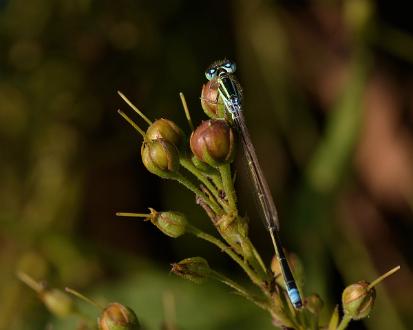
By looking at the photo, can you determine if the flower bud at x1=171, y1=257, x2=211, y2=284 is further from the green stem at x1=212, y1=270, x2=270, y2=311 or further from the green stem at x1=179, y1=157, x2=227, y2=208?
the green stem at x1=179, y1=157, x2=227, y2=208

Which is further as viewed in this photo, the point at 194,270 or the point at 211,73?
the point at 211,73

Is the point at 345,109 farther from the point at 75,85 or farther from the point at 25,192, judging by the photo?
the point at 25,192

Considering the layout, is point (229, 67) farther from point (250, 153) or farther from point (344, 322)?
point (344, 322)

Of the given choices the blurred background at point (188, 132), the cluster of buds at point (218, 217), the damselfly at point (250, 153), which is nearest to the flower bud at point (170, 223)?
the cluster of buds at point (218, 217)

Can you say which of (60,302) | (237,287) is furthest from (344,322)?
(60,302)

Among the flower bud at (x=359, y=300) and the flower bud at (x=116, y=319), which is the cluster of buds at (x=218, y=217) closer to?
the flower bud at (x=359, y=300)

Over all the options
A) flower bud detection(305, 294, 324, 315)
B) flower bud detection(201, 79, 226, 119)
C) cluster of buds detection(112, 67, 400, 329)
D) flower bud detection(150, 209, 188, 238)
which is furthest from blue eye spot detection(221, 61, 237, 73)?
flower bud detection(305, 294, 324, 315)
